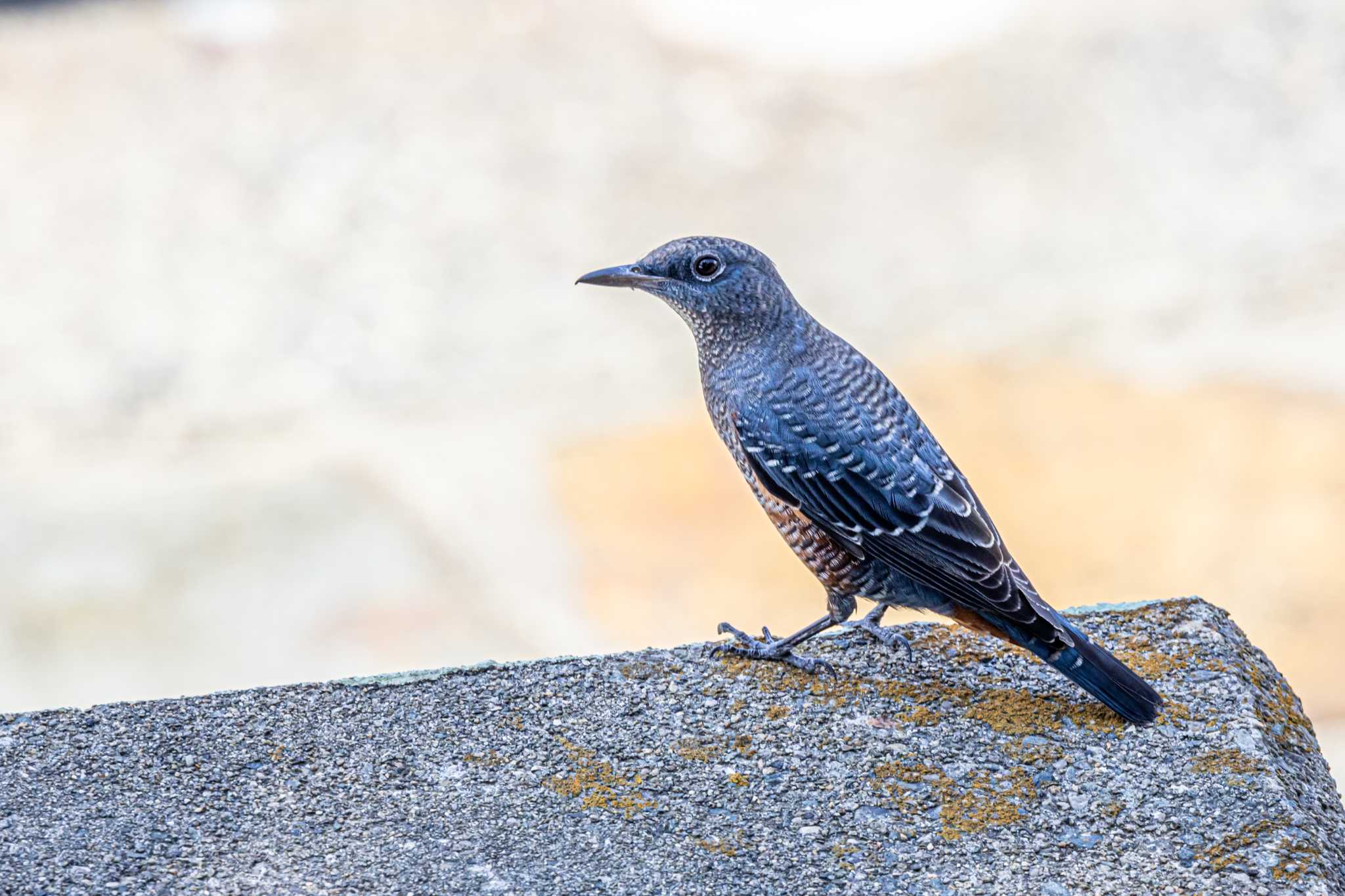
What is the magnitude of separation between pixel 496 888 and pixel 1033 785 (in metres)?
1.08

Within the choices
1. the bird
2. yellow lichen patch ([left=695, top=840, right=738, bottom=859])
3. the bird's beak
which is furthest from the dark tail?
the bird's beak

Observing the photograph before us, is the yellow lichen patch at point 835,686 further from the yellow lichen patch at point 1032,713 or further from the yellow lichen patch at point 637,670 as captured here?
the yellow lichen patch at point 637,670

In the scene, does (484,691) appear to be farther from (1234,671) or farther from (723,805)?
(1234,671)

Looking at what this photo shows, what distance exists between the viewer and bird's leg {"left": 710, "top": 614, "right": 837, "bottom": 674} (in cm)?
A: 330

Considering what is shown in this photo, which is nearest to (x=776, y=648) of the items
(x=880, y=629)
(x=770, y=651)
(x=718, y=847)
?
(x=770, y=651)

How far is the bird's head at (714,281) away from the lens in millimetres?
3639

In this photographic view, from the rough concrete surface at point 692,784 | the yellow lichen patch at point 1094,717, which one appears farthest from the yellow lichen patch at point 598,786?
the yellow lichen patch at point 1094,717

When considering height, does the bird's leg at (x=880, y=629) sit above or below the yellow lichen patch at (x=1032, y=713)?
above

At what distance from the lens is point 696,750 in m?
2.95

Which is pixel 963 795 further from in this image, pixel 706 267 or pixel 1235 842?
pixel 706 267

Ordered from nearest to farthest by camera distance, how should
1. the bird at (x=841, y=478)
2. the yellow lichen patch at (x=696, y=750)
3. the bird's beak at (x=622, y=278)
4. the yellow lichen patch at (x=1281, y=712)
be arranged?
the yellow lichen patch at (x=696, y=750) < the yellow lichen patch at (x=1281, y=712) < the bird at (x=841, y=478) < the bird's beak at (x=622, y=278)

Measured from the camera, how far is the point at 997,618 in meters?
3.15

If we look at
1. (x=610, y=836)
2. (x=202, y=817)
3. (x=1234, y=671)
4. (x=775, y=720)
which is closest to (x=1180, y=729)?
(x=1234, y=671)

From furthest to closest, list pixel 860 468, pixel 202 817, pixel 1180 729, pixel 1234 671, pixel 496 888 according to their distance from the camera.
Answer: pixel 860 468, pixel 1234 671, pixel 1180 729, pixel 202 817, pixel 496 888
